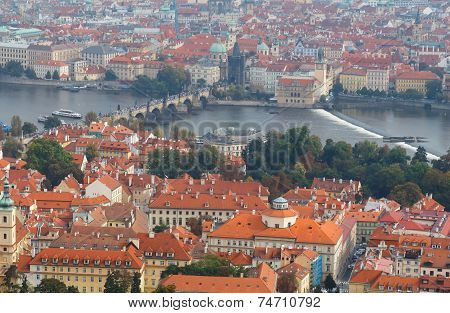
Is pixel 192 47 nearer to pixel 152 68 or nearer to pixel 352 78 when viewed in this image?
pixel 152 68

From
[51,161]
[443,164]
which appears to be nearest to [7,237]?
[51,161]

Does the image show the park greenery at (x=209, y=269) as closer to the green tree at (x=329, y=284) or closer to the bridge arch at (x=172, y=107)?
the green tree at (x=329, y=284)

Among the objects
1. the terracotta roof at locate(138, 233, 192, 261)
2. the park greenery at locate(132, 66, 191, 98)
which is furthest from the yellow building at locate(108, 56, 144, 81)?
the terracotta roof at locate(138, 233, 192, 261)

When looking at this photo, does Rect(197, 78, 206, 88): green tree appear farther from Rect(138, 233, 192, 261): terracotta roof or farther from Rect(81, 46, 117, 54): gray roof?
Rect(138, 233, 192, 261): terracotta roof

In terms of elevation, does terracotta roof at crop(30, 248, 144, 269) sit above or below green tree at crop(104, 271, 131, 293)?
above

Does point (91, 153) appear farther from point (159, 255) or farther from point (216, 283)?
point (216, 283)

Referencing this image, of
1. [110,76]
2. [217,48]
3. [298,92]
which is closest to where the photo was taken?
[298,92]
